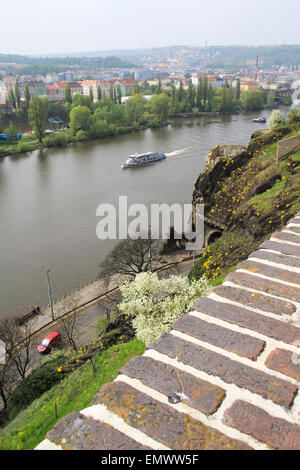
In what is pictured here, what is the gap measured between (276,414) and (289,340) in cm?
77

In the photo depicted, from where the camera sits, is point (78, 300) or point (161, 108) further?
point (161, 108)

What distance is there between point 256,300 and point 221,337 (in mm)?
679

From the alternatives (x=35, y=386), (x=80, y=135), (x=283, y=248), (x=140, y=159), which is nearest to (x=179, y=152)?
(x=140, y=159)

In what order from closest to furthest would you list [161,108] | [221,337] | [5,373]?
[221,337] < [5,373] < [161,108]

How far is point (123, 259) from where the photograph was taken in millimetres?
21688

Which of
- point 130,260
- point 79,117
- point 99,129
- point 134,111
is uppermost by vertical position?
point 134,111

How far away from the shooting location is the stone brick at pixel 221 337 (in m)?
3.03

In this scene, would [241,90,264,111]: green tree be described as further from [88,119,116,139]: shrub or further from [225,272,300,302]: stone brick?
[225,272,300,302]: stone brick

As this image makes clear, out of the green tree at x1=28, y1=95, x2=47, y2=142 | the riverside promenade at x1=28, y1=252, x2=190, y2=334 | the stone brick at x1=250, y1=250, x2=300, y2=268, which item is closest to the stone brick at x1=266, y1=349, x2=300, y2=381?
the stone brick at x1=250, y1=250, x2=300, y2=268

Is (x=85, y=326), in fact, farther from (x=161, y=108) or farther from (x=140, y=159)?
(x=161, y=108)

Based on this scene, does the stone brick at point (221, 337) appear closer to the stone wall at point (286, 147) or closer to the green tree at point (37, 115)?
the stone wall at point (286, 147)

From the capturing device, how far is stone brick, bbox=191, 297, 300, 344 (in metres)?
3.19

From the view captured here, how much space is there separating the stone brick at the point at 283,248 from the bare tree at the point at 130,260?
15.7 m

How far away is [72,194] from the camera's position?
1444 inches
